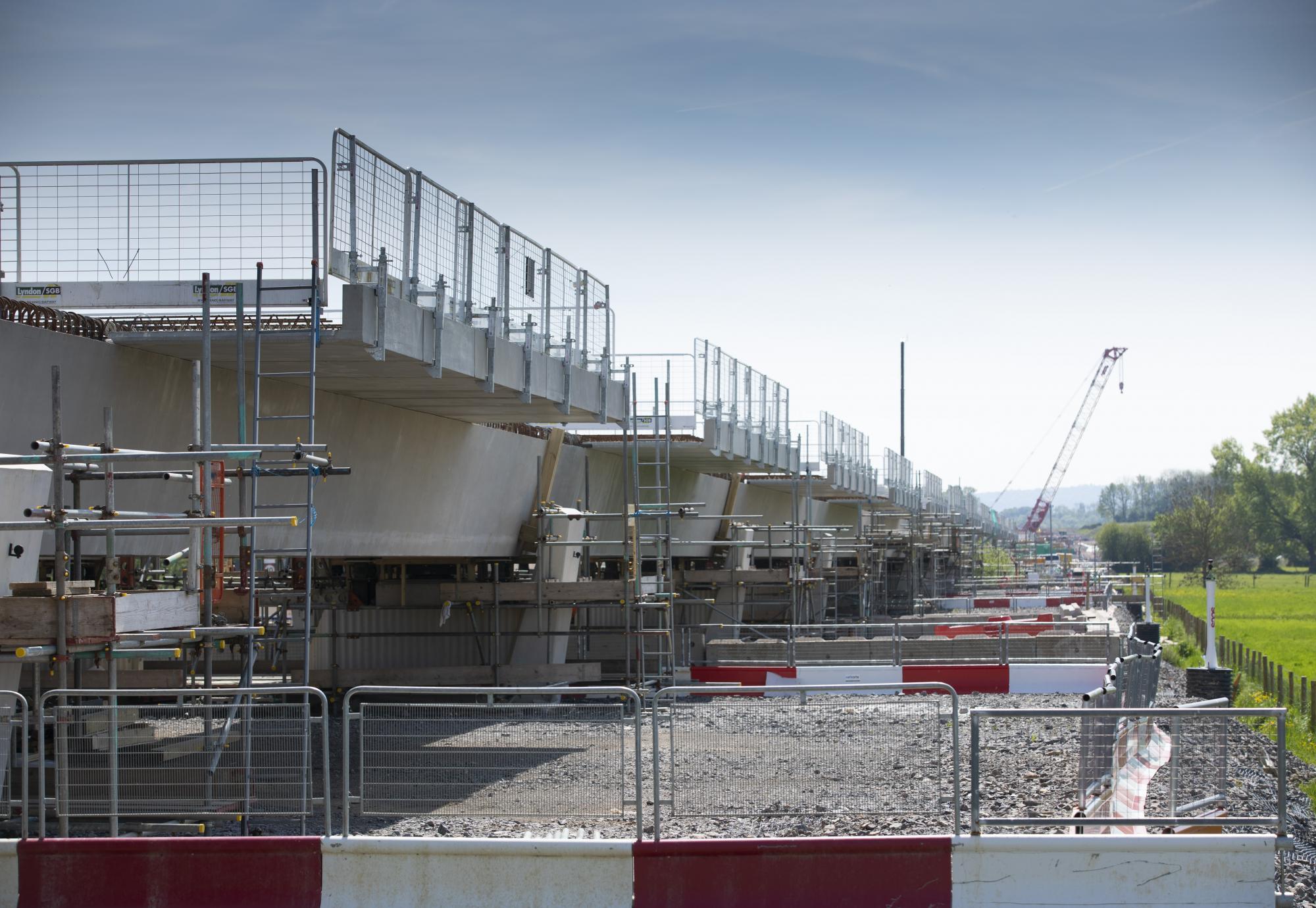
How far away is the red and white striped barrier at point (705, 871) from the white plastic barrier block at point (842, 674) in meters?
14.8

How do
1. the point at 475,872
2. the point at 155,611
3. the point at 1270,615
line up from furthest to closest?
the point at 1270,615 → the point at 155,611 → the point at 475,872

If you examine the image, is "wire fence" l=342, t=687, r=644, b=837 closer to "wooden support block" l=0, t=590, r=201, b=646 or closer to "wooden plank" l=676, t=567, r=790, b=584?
"wooden support block" l=0, t=590, r=201, b=646

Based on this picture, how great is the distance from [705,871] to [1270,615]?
63.8 meters

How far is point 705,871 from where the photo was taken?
937cm

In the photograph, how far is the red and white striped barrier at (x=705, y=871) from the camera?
9305 millimetres

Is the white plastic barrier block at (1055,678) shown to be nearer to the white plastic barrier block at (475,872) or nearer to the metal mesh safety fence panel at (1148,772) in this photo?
the metal mesh safety fence panel at (1148,772)

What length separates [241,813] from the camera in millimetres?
9883

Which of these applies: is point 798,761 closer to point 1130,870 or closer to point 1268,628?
point 1130,870

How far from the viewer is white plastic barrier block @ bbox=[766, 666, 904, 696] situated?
24.3 m

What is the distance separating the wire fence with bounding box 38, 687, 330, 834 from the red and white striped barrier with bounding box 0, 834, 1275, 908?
1.34 feet

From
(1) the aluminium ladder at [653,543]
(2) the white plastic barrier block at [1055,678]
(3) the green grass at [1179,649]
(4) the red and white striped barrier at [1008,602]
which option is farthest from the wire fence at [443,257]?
(4) the red and white striped barrier at [1008,602]

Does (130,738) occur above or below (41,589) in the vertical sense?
below

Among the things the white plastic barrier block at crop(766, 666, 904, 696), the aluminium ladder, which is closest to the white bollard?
the white plastic barrier block at crop(766, 666, 904, 696)

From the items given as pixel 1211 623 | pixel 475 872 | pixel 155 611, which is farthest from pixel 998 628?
pixel 155 611
